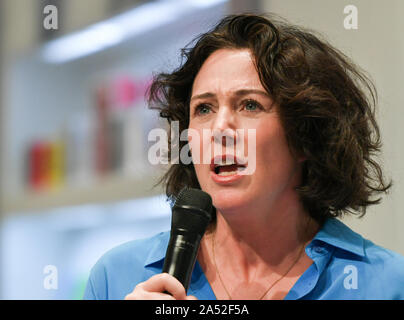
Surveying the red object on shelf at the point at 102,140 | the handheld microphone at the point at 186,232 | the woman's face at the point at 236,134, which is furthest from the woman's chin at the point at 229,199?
the red object on shelf at the point at 102,140

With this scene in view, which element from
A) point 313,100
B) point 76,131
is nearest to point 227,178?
point 313,100

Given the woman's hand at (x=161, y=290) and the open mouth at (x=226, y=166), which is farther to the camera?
the open mouth at (x=226, y=166)

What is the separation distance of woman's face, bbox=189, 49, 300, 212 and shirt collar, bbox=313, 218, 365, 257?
12 centimetres

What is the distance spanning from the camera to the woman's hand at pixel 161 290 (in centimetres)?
81

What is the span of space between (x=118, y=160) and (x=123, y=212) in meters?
0.25

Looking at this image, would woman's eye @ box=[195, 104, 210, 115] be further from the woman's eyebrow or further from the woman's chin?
the woman's chin

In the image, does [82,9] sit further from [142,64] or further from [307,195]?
[307,195]

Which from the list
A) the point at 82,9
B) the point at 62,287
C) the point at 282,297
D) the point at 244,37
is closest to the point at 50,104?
the point at 82,9

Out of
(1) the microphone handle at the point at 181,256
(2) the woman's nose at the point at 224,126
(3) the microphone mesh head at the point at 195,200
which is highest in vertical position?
(2) the woman's nose at the point at 224,126

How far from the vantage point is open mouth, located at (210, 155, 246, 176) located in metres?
1.10

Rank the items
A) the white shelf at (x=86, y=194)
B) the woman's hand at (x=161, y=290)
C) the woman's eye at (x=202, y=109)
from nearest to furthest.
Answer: the woman's hand at (x=161, y=290), the woman's eye at (x=202, y=109), the white shelf at (x=86, y=194)

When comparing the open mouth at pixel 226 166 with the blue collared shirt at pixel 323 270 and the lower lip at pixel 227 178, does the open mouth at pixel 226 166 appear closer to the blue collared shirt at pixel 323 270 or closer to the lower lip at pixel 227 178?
the lower lip at pixel 227 178

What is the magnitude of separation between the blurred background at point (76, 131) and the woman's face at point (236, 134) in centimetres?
55

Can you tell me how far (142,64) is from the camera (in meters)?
2.45
